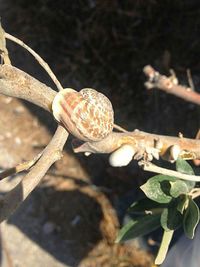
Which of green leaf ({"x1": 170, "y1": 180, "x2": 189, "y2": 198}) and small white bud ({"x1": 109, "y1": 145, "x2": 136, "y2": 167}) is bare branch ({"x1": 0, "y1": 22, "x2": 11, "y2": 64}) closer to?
small white bud ({"x1": 109, "y1": 145, "x2": 136, "y2": 167})

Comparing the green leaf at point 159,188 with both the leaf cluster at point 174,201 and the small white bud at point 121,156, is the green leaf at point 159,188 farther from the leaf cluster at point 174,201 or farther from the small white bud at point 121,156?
the small white bud at point 121,156

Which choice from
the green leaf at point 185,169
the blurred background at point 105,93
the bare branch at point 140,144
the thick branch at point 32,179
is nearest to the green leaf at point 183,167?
the green leaf at point 185,169

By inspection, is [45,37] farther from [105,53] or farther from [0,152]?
[0,152]

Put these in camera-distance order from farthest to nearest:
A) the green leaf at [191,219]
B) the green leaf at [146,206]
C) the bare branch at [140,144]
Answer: the green leaf at [146,206] < the green leaf at [191,219] < the bare branch at [140,144]

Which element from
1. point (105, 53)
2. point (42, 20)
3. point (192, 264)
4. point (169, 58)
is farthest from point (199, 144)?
point (42, 20)

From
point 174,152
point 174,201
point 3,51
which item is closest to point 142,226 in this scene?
point 174,201
